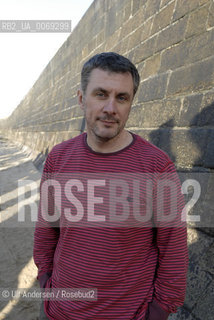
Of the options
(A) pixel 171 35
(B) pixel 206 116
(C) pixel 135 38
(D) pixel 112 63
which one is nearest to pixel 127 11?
(C) pixel 135 38

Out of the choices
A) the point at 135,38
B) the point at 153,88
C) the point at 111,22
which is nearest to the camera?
the point at 153,88

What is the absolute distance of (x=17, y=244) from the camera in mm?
3691

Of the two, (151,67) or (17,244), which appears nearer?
(151,67)

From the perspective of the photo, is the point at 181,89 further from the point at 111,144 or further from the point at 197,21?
the point at 111,144

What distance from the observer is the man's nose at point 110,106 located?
1364 mm

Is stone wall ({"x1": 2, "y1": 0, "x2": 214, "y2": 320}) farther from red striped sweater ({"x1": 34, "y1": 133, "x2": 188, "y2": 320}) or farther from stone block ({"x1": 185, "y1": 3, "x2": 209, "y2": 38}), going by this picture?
red striped sweater ({"x1": 34, "y1": 133, "x2": 188, "y2": 320})

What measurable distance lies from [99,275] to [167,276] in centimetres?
32

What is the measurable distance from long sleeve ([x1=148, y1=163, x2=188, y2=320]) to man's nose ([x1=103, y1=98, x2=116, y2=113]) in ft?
1.32

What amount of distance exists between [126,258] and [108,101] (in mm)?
785

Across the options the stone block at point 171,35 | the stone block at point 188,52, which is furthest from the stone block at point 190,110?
the stone block at point 171,35

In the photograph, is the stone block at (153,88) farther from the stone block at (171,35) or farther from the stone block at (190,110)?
the stone block at (190,110)

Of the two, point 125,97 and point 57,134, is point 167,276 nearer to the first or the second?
point 125,97

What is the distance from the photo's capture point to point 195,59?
2.42 metres
